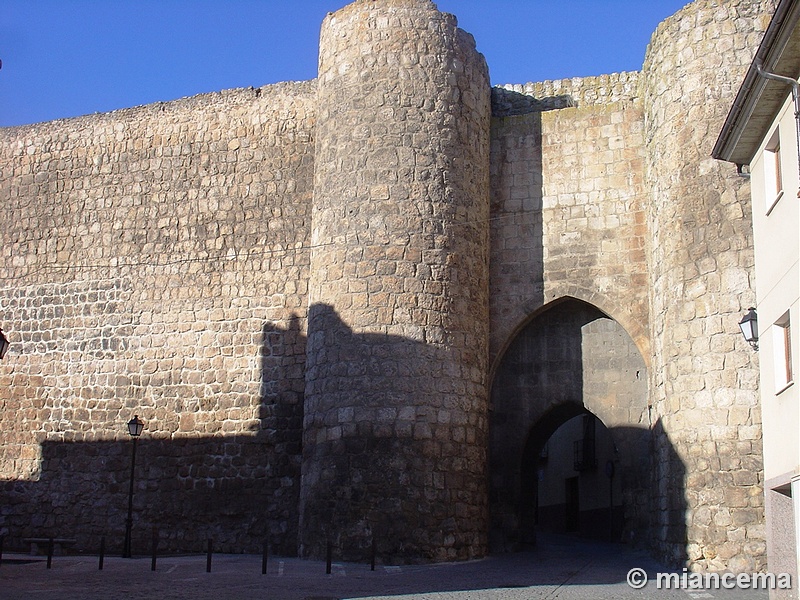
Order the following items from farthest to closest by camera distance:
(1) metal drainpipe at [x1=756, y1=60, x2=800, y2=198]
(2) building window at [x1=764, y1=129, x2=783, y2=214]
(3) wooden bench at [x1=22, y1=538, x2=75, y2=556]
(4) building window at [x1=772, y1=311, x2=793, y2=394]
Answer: (3) wooden bench at [x1=22, y1=538, x2=75, y2=556] → (2) building window at [x1=764, y1=129, x2=783, y2=214] → (4) building window at [x1=772, y1=311, x2=793, y2=394] → (1) metal drainpipe at [x1=756, y1=60, x2=800, y2=198]

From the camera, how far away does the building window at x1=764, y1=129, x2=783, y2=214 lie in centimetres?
884

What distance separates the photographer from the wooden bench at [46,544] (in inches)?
586

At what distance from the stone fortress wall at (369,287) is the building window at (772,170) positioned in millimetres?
2911

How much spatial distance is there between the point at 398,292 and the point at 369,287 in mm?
377

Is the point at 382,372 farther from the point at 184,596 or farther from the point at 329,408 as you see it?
the point at 184,596

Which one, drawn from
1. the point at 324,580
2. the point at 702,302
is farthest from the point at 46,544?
the point at 702,302

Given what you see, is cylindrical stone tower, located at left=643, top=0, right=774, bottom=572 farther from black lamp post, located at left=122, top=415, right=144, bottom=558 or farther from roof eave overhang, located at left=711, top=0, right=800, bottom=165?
black lamp post, located at left=122, top=415, right=144, bottom=558

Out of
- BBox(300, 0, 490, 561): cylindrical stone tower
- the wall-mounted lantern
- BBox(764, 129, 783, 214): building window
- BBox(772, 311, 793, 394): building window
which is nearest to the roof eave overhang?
BBox(764, 129, 783, 214): building window

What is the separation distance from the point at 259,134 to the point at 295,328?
3.10 meters

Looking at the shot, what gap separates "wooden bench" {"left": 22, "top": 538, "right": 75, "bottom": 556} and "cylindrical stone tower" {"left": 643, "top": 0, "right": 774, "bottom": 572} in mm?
8276

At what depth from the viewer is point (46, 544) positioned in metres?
15.0

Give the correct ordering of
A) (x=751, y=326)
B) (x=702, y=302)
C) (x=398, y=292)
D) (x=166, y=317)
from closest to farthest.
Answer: (x=751, y=326) → (x=702, y=302) → (x=398, y=292) → (x=166, y=317)

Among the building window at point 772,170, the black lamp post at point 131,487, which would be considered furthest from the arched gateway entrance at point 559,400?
the building window at point 772,170

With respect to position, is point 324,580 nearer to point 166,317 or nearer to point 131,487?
point 131,487
